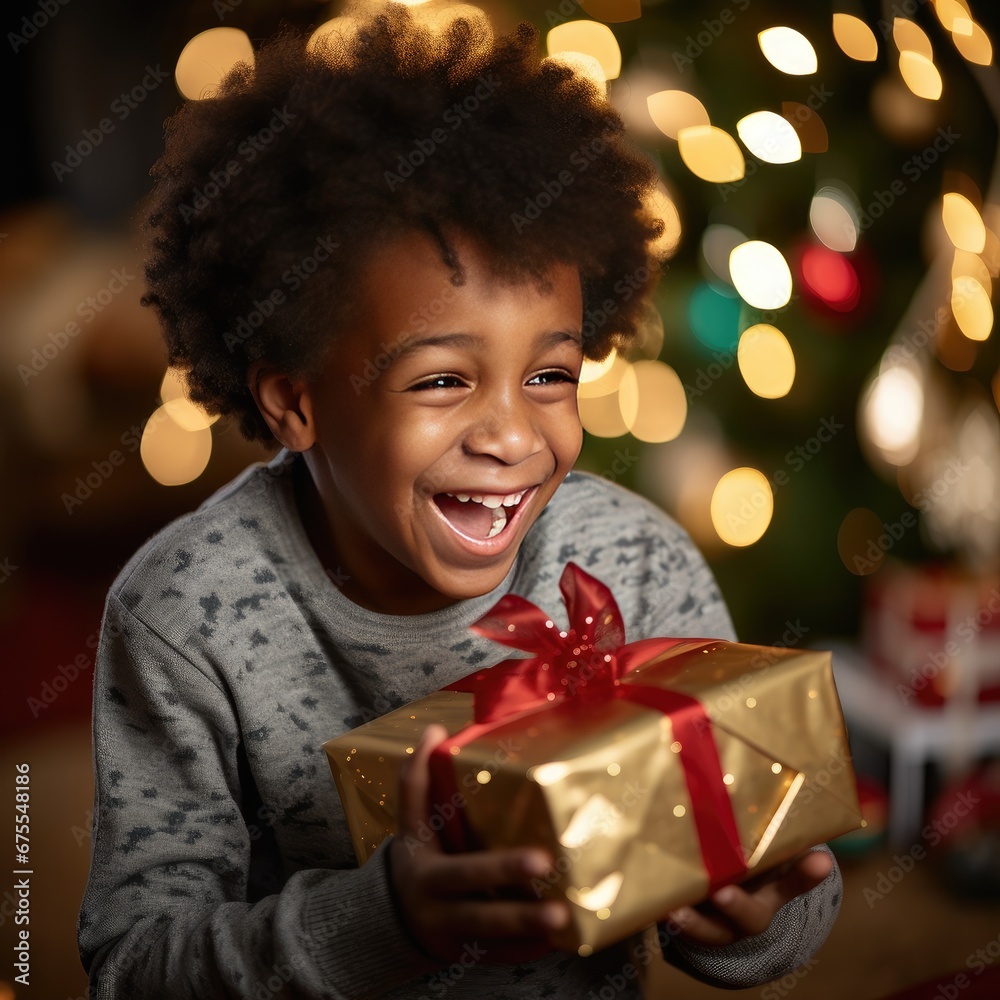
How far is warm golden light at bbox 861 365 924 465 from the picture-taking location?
1.87 meters

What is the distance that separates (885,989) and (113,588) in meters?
1.41

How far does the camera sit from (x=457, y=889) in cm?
67

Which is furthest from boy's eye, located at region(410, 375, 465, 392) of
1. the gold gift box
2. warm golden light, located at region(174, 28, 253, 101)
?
warm golden light, located at region(174, 28, 253, 101)

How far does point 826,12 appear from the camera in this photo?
5.65ft

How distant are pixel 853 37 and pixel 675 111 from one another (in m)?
0.30

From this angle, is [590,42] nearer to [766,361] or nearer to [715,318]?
[715,318]

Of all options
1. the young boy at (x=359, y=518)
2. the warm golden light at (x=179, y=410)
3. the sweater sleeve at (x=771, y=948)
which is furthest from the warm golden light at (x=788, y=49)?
the warm golden light at (x=179, y=410)

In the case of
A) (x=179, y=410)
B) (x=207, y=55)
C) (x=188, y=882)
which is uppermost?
(x=207, y=55)

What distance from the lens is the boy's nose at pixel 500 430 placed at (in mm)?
830

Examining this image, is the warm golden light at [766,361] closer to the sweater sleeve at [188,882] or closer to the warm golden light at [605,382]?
the warm golden light at [605,382]

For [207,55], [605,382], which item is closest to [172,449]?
[207,55]

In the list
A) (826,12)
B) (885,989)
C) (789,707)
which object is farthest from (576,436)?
(885,989)

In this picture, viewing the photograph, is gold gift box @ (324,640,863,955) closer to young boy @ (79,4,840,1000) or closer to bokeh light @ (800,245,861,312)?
young boy @ (79,4,840,1000)

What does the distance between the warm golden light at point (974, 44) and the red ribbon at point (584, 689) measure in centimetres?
125
